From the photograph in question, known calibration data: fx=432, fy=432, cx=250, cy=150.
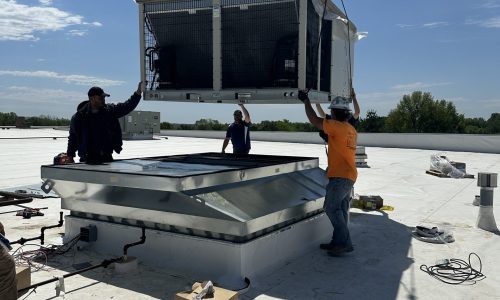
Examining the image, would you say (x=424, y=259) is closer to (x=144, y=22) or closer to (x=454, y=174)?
(x=144, y=22)

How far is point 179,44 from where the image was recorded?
5328 millimetres

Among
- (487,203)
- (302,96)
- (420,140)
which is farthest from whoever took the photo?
(420,140)

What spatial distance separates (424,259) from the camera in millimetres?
4625

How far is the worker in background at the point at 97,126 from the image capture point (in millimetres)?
5215

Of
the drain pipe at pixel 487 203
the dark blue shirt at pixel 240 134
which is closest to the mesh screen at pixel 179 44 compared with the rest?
the dark blue shirt at pixel 240 134

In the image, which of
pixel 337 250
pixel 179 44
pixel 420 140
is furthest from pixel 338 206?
pixel 420 140

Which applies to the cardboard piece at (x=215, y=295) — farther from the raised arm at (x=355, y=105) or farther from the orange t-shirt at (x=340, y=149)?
the raised arm at (x=355, y=105)

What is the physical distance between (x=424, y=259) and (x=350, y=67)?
302 cm

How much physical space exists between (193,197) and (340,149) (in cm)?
178

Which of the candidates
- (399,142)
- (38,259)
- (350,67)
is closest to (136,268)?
(38,259)

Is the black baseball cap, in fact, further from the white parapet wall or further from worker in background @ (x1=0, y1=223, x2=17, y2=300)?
the white parapet wall

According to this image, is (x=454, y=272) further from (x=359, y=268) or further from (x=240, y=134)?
(x=240, y=134)

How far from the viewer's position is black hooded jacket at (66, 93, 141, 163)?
5234 mm

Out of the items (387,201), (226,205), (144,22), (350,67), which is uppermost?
(144,22)
